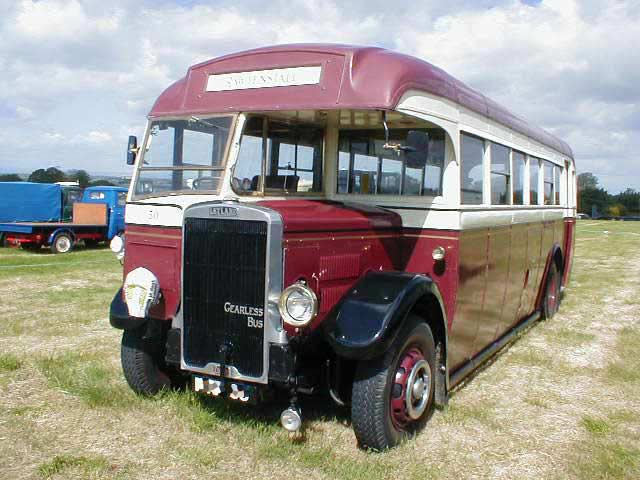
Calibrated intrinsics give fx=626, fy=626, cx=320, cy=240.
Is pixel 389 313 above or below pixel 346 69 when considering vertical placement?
below

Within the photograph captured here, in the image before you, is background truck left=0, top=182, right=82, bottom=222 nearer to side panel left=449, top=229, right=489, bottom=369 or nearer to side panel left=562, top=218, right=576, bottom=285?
side panel left=562, top=218, right=576, bottom=285

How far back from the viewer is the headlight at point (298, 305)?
3852 millimetres

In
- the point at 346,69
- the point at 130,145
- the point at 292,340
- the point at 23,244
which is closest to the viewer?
the point at 292,340

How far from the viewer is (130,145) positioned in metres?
5.45

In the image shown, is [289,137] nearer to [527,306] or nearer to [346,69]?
[346,69]

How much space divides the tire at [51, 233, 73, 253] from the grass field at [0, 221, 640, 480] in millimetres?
10677

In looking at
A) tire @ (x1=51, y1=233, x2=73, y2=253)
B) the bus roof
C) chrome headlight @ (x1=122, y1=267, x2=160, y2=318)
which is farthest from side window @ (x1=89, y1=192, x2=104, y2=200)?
chrome headlight @ (x1=122, y1=267, x2=160, y2=318)

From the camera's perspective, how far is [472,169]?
216 inches

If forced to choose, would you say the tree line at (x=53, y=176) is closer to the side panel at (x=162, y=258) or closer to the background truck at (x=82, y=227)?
the background truck at (x=82, y=227)

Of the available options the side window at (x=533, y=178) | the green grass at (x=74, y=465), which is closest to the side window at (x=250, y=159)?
the green grass at (x=74, y=465)

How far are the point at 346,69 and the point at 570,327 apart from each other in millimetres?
5674

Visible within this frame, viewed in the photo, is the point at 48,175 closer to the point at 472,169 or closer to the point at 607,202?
the point at 472,169

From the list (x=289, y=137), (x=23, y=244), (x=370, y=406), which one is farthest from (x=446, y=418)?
A: (x=23, y=244)

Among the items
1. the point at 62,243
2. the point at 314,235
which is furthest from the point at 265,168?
the point at 62,243
